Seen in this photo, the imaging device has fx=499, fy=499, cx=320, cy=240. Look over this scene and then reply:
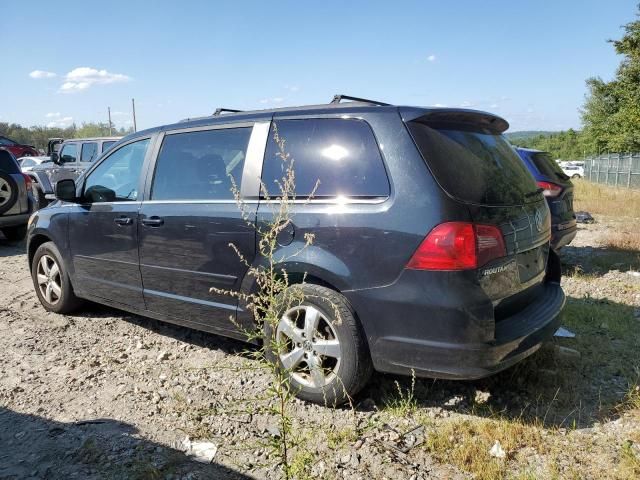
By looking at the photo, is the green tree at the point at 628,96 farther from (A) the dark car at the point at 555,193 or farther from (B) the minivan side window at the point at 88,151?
(B) the minivan side window at the point at 88,151

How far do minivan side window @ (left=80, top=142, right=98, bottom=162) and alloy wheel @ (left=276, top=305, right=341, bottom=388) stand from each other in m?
11.5

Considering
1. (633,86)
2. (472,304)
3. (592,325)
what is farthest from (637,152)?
(472,304)

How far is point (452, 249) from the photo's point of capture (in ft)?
Result: 8.72

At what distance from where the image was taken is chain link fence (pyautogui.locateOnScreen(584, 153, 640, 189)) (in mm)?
28381

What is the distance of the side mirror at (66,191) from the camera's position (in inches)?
179

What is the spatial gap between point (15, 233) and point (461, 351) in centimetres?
959

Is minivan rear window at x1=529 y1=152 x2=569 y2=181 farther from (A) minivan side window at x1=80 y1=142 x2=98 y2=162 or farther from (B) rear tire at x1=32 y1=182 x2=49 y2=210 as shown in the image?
(B) rear tire at x1=32 y1=182 x2=49 y2=210

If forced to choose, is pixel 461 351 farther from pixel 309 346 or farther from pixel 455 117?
pixel 455 117

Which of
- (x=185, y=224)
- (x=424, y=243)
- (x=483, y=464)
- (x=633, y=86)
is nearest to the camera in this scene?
(x=483, y=464)

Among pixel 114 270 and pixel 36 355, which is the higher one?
pixel 114 270

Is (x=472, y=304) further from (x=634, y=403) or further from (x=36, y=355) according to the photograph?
(x=36, y=355)

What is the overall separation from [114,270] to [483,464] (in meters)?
3.29

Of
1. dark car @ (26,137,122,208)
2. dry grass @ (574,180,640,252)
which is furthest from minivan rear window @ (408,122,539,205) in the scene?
dark car @ (26,137,122,208)

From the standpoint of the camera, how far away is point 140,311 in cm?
423
